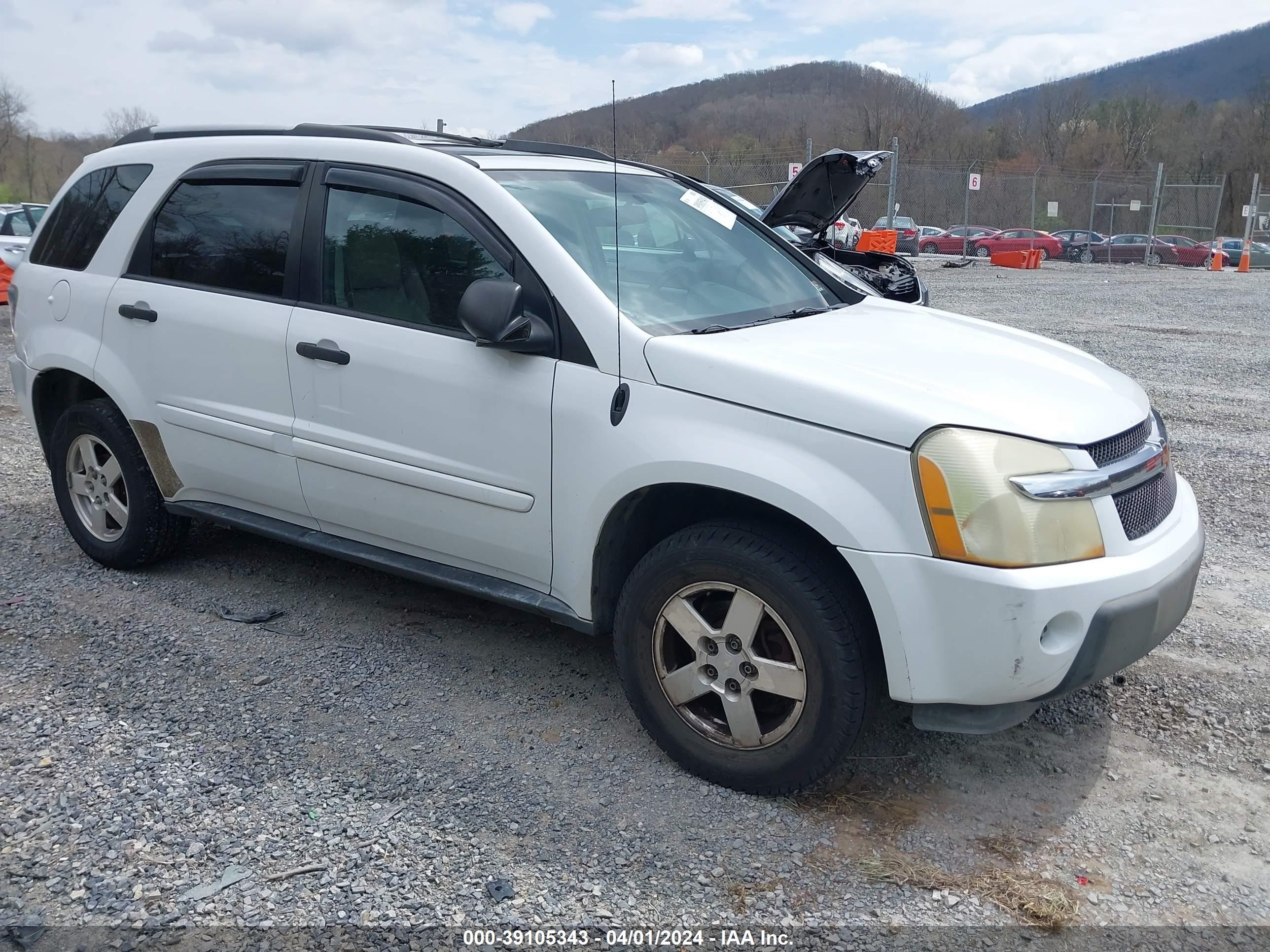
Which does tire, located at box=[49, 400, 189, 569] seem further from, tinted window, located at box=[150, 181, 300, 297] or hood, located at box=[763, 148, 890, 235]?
hood, located at box=[763, 148, 890, 235]

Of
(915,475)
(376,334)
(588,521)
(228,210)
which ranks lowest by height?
(588,521)

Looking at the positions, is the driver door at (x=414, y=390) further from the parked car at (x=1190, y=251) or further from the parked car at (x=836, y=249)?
the parked car at (x=1190, y=251)

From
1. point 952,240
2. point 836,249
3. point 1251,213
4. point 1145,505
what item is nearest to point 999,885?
point 1145,505

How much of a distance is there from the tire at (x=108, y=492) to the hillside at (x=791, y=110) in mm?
33968

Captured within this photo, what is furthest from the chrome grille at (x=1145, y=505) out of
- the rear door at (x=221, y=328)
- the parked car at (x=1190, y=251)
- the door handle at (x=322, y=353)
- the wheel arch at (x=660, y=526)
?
the parked car at (x=1190, y=251)

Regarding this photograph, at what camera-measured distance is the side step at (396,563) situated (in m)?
3.33

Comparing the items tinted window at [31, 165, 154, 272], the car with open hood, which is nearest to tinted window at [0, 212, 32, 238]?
tinted window at [31, 165, 154, 272]

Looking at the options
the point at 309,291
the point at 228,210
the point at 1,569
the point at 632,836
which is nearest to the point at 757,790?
the point at 632,836

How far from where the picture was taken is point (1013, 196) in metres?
42.3

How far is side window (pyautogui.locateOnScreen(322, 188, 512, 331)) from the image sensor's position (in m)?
3.43

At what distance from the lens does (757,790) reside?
297cm

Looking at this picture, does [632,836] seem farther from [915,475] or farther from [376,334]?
[376,334]

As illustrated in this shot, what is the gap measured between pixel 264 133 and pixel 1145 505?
3.50m

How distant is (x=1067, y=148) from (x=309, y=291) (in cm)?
6777
